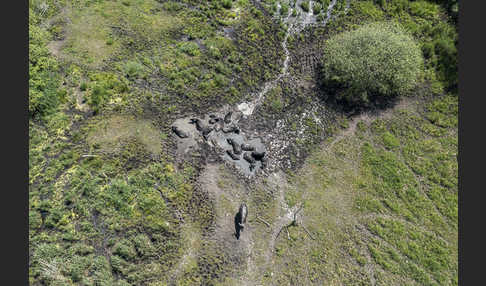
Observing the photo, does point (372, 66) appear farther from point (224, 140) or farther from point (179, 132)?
point (179, 132)

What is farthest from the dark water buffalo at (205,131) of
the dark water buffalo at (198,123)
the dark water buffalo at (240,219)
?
the dark water buffalo at (240,219)

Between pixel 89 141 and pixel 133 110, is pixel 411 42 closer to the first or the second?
pixel 133 110

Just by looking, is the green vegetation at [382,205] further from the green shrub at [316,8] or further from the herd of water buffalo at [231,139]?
the green shrub at [316,8]

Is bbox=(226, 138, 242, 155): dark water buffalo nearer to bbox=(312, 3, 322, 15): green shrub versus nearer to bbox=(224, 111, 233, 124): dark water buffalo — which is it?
bbox=(224, 111, 233, 124): dark water buffalo

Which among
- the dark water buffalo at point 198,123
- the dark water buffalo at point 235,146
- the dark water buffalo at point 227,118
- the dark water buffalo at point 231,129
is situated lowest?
the dark water buffalo at point 235,146

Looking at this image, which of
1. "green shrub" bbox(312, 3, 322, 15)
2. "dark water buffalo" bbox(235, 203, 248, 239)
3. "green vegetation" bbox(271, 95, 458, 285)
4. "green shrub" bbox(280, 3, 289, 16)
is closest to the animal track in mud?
"dark water buffalo" bbox(235, 203, 248, 239)

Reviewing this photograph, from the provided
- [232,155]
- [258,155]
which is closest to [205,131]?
[232,155]
